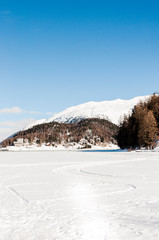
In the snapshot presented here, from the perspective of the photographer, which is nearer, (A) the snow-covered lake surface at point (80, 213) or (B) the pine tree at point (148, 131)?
(A) the snow-covered lake surface at point (80, 213)

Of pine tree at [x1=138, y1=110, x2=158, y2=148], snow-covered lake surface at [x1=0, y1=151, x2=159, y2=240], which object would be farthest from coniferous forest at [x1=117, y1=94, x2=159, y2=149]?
snow-covered lake surface at [x1=0, y1=151, x2=159, y2=240]

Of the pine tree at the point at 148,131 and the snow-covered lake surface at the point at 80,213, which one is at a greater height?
the pine tree at the point at 148,131

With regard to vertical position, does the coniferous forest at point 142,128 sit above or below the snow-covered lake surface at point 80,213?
above

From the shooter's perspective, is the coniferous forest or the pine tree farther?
the coniferous forest

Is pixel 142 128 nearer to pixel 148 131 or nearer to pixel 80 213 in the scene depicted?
pixel 148 131

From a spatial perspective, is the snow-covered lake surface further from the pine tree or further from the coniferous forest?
the coniferous forest

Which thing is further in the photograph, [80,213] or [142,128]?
[142,128]

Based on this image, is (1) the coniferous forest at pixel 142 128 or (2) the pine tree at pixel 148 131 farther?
(1) the coniferous forest at pixel 142 128

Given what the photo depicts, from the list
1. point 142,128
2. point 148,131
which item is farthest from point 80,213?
point 142,128

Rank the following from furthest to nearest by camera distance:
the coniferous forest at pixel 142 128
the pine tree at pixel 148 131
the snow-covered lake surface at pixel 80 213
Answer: the coniferous forest at pixel 142 128 → the pine tree at pixel 148 131 → the snow-covered lake surface at pixel 80 213

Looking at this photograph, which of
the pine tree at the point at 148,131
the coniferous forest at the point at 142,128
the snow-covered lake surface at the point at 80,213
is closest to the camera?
the snow-covered lake surface at the point at 80,213

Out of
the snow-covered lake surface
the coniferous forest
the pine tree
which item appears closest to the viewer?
the snow-covered lake surface

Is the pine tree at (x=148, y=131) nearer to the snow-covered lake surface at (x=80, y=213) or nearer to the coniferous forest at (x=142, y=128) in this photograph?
the coniferous forest at (x=142, y=128)

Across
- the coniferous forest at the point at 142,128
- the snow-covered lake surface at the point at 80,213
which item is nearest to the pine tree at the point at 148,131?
the coniferous forest at the point at 142,128
